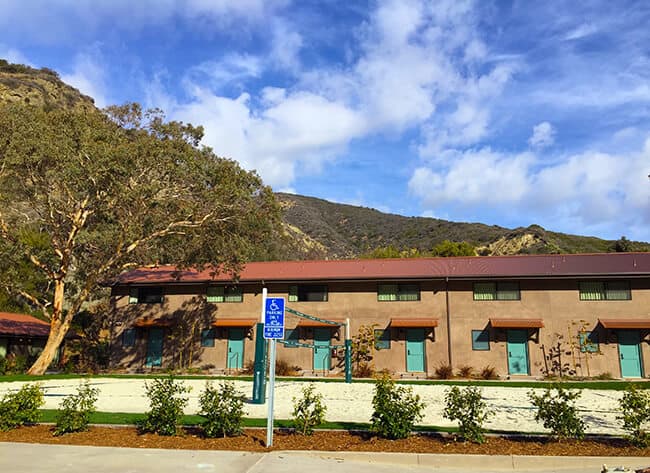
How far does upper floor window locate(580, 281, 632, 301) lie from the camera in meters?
25.0

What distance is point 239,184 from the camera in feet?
81.2

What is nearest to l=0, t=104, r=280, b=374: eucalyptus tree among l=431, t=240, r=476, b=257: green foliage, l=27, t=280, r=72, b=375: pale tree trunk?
l=27, t=280, r=72, b=375: pale tree trunk

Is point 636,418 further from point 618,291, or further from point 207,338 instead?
point 207,338

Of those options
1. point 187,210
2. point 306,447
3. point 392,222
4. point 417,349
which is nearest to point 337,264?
point 417,349

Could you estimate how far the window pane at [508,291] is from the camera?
85.5ft

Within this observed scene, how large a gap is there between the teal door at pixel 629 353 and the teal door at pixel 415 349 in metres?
9.10

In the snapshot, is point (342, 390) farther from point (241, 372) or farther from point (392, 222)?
point (392, 222)

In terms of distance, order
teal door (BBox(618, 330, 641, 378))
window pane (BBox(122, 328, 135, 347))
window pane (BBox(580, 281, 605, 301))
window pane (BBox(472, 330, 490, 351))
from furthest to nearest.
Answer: window pane (BBox(122, 328, 135, 347)) → window pane (BBox(472, 330, 490, 351)) → window pane (BBox(580, 281, 605, 301)) → teal door (BBox(618, 330, 641, 378))

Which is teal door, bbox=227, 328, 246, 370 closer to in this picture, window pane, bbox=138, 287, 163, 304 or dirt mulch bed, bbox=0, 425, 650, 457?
window pane, bbox=138, 287, 163, 304

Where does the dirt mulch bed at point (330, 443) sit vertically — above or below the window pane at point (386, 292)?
below

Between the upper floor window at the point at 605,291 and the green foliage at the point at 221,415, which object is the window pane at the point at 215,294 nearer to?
the upper floor window at the point at 605,291

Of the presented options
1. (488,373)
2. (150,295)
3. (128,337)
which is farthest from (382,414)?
(128,337)

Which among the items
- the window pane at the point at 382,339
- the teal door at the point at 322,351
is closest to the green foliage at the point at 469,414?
the window pane at the point at 382,339

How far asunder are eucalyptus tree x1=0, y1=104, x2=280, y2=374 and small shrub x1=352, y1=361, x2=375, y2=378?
7860 mm
